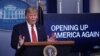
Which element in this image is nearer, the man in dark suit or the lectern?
the lectern

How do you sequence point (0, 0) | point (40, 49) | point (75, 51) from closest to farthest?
point (40, 49)
point (0, 0)
point (75, 51)

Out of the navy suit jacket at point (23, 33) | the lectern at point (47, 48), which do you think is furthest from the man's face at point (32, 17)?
the lectern at point (47, 48)

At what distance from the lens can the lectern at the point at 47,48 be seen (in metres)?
3.42

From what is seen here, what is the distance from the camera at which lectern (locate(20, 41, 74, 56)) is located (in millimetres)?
3416

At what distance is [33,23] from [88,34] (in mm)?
2197

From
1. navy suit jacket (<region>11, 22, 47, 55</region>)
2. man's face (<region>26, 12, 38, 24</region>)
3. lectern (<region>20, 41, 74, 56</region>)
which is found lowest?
lectern (<region>20, 41, 74, 56</region>)

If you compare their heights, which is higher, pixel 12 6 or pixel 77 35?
pixel 12 6

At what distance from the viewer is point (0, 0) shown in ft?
18.3

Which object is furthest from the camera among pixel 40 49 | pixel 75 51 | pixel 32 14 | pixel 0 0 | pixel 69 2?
pixel 69 2

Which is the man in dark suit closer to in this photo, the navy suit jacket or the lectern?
the navy suit jacket

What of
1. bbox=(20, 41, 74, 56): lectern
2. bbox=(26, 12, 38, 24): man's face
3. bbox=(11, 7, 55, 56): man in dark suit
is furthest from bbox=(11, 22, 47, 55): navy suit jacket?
bbox=(20, 41, 74, 56): lectern

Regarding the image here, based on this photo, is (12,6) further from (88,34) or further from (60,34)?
(88,34)

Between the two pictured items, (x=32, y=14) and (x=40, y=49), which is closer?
(x=40, y=49)

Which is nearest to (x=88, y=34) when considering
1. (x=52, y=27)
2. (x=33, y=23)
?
(x=52, y=27)
